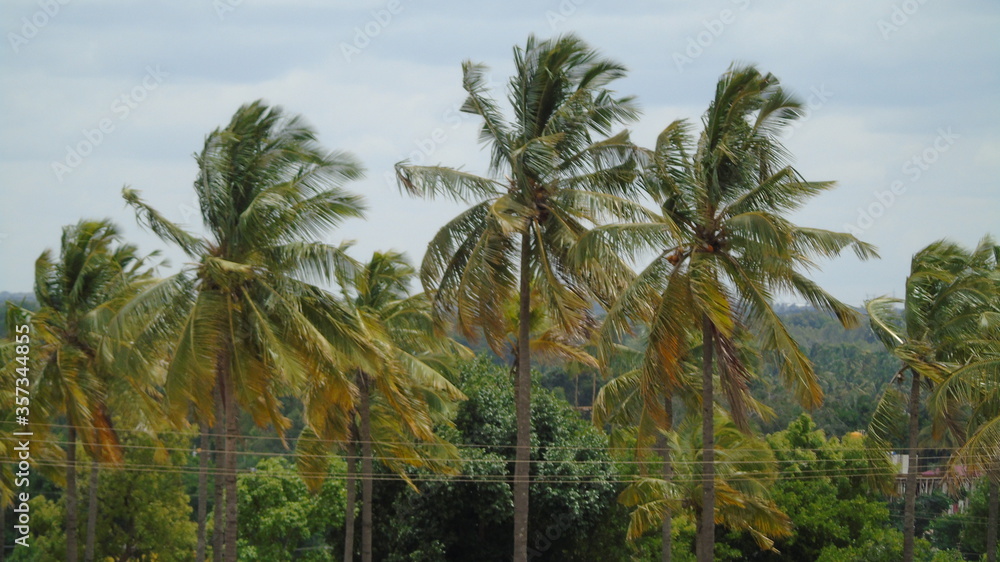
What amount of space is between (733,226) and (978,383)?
23.2 ft

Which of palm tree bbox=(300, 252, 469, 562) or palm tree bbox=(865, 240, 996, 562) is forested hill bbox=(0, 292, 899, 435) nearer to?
palm tree bbox=(300, 252, 469, 562)

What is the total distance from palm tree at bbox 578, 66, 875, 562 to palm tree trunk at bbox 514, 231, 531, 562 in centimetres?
184

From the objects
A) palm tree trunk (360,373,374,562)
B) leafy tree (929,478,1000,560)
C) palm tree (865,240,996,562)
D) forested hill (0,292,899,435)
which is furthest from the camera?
forested hill (0,292,899,435)

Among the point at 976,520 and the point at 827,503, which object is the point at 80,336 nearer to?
the point at 827,503

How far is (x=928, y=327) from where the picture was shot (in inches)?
934

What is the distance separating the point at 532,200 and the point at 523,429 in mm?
4207

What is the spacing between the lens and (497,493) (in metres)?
27.2

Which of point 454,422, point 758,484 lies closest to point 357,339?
point 758,484

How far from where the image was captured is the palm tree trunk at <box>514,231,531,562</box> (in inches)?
735

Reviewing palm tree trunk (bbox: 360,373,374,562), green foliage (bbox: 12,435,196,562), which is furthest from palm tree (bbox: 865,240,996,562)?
green foliage (bbox: 12,435,196,562)

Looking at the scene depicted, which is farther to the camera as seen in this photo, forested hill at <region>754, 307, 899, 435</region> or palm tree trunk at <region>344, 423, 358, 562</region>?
forested hill at <region>754, 307, 899, 435</region>

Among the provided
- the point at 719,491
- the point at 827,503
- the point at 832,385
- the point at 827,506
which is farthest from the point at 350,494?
the point at 832,385

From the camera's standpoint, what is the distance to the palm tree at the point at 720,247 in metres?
16.8

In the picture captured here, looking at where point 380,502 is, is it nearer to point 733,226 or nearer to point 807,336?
point 733,226
